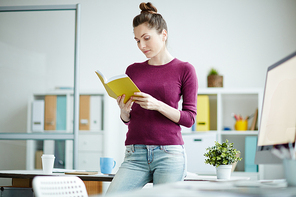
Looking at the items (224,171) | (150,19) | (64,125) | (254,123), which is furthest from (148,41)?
(254,123)

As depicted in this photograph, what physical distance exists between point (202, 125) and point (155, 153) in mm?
2426

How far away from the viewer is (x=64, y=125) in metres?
3.38

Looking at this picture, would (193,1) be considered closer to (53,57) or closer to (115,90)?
(53,57)

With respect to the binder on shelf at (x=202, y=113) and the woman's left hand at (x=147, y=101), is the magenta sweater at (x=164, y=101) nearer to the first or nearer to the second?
the woman's left hand at (x=147, y=101)

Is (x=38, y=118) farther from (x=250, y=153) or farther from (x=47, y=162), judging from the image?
(x=250, y=153)

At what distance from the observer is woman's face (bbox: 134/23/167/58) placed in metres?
1.55

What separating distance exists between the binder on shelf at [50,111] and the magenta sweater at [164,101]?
2184 millimetres

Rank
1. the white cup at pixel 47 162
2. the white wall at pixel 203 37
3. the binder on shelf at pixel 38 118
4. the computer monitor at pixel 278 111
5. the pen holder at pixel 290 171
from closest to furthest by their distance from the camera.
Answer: the pen holder at pixel 290 171 → the computer monitor at pixel 278 111 → the white cup at pixel 47 162 → the binder on shelf at pixel 38 118 → the white wall at pixel 203 37

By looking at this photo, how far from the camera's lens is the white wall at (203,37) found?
4125 millimetres

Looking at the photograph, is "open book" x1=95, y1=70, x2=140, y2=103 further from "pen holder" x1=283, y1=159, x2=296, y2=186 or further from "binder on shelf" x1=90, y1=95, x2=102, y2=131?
"binder on shelf" x1=90, y1=95, x2=102, y2=131

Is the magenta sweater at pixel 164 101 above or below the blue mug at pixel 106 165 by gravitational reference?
above

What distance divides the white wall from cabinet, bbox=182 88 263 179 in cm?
21

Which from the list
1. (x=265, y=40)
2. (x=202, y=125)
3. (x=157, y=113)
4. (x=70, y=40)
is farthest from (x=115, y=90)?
(x=265, y=40)

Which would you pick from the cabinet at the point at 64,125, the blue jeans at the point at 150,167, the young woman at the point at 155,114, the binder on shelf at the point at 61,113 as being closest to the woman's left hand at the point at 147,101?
the young woman at the point at 155,114
